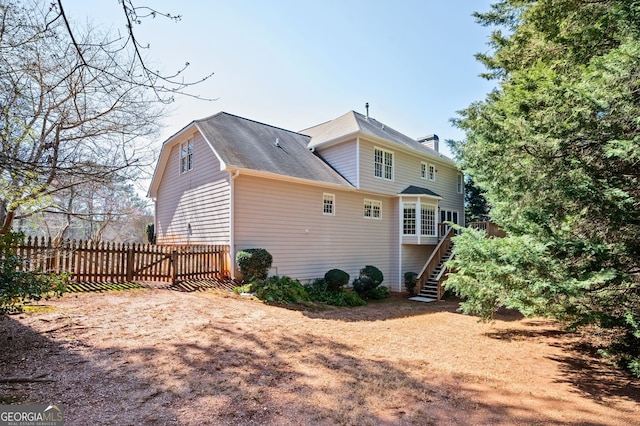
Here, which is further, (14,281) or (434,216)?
(434,216)

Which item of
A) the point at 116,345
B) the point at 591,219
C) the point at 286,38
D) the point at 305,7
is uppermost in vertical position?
the point at 305,7

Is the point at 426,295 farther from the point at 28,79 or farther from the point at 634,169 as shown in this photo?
the point at 28,79

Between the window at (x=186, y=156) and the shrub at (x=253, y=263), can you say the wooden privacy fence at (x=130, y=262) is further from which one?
the window at (x=186, y=156)

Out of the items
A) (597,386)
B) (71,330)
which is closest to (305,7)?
(71,330)

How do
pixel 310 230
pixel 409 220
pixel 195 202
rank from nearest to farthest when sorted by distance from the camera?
pixel 310 230 → pixel 195 202 → pixel 409 220

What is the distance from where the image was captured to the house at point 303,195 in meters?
11.2

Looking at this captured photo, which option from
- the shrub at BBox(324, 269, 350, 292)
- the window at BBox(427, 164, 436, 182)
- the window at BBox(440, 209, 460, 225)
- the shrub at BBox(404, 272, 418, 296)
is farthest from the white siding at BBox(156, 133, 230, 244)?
the window at BBox(440, 209, 460, 225)

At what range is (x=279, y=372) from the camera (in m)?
4.33

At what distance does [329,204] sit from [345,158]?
7.95 ft

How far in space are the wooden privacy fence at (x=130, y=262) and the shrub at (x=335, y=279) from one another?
3.78 meters

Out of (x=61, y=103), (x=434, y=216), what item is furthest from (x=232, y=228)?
(x=434, y=216)

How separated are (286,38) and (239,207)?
6300 millimetres

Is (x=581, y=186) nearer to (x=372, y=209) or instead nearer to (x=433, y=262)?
(x=372, y=209)

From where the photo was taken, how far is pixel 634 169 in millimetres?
4340
